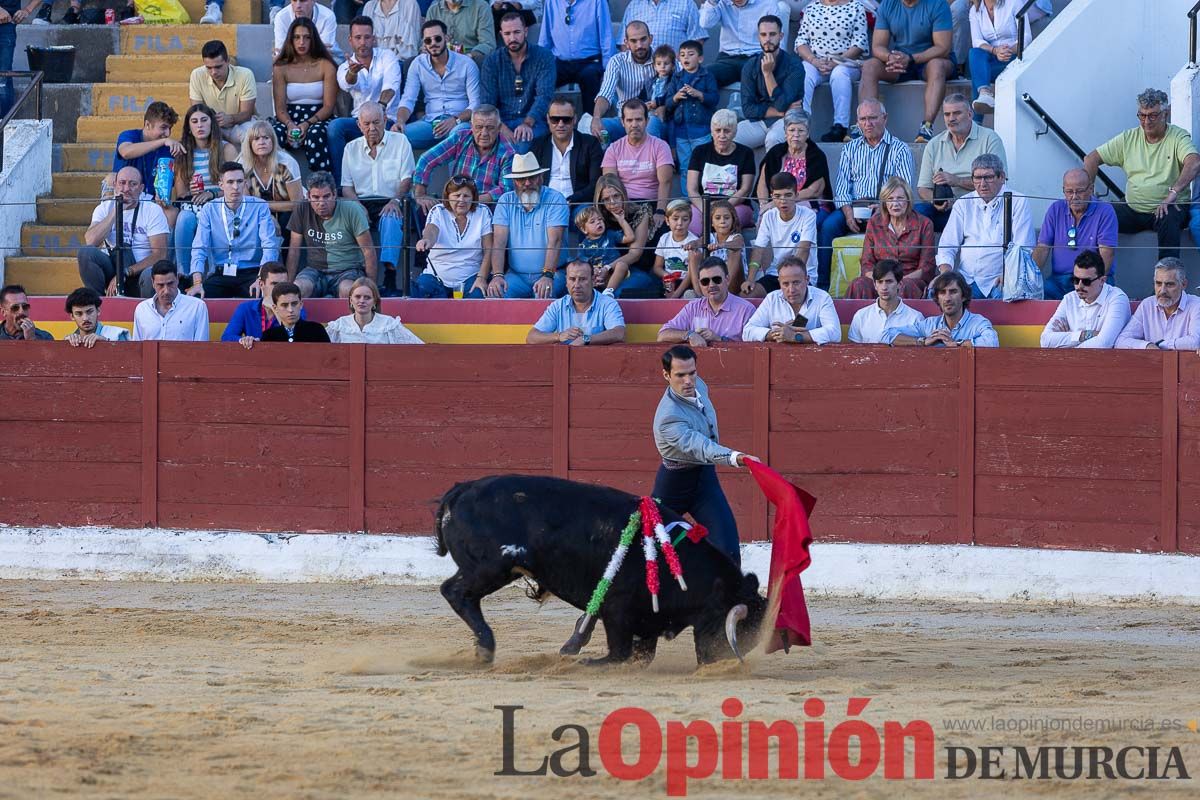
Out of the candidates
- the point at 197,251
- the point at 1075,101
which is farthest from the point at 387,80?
the point at 1075,101

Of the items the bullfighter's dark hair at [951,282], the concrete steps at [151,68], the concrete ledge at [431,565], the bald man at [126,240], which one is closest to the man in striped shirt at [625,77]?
the bullfighter's dark hair at [951,282]

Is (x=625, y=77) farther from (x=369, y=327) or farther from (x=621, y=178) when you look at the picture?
(x=369, y=327)

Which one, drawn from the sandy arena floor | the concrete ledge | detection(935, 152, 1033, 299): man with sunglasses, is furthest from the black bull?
detection(935, 152, 1033, 299): man with sunglasses

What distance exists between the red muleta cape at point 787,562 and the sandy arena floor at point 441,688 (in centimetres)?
15

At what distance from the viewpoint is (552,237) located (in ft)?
31.6

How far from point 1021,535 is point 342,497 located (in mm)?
3628

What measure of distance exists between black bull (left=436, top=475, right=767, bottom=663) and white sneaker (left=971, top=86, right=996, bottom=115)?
5126 mm

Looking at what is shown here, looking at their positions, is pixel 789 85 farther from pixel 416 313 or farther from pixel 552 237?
pixel 416 313

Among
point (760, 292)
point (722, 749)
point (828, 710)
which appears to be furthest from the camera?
point (760, 292)

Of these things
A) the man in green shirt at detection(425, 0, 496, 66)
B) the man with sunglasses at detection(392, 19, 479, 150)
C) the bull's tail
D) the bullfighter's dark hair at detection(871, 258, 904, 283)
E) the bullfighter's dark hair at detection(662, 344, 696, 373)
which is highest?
the man in green shirt at detection(425, 0, 496, 66)

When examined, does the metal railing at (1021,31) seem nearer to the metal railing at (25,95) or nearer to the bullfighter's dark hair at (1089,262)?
the bullfighter's dark hair at (1089,262)

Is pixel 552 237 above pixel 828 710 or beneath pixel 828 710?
above

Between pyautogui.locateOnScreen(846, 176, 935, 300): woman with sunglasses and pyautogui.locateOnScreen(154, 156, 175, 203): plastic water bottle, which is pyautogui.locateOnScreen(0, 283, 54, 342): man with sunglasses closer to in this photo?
pyautogui.locateOnScreen(154, 156, 175, 203): plastic water bottle

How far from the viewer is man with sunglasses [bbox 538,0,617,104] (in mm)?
11227
